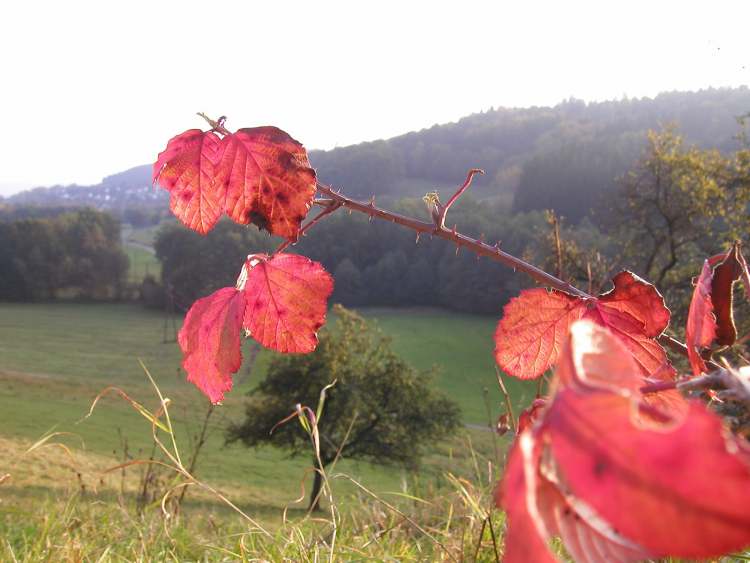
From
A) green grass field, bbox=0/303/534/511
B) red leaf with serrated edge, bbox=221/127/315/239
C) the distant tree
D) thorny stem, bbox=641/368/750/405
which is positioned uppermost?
red leaf with serrated edge, bbox=221/127/315/239

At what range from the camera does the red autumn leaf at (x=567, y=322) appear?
1.67 feet

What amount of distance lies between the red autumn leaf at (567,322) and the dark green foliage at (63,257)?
106 ft

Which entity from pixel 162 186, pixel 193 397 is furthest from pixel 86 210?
pixel 162 186

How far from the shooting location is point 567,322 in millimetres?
547

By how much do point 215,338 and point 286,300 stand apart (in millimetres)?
74

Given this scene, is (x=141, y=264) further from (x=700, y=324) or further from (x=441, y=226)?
(x=700, y=324)

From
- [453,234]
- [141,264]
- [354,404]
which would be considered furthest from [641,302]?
[141,264]

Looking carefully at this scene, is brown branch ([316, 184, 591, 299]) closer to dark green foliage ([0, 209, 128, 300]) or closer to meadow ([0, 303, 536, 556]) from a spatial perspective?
meadow ([0, 303, 536, 556])

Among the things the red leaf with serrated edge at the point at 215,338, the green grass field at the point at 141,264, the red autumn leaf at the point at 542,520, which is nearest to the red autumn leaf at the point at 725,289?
the red autumn leaf at the point at 542,520

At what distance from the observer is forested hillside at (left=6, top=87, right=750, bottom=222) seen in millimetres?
30281

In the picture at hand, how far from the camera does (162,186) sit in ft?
1.86

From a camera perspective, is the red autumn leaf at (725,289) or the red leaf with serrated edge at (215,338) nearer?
the red autumn leaf at (725,289)

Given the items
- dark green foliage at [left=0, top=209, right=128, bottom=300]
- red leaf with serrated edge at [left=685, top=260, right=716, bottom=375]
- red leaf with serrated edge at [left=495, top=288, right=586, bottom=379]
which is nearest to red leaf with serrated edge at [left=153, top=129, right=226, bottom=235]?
red leaf with serrated edge at [left=495, top=288, right=586, bottom=379]

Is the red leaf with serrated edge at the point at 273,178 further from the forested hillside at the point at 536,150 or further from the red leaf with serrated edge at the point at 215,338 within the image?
the forested hillside at the point at 536,150
